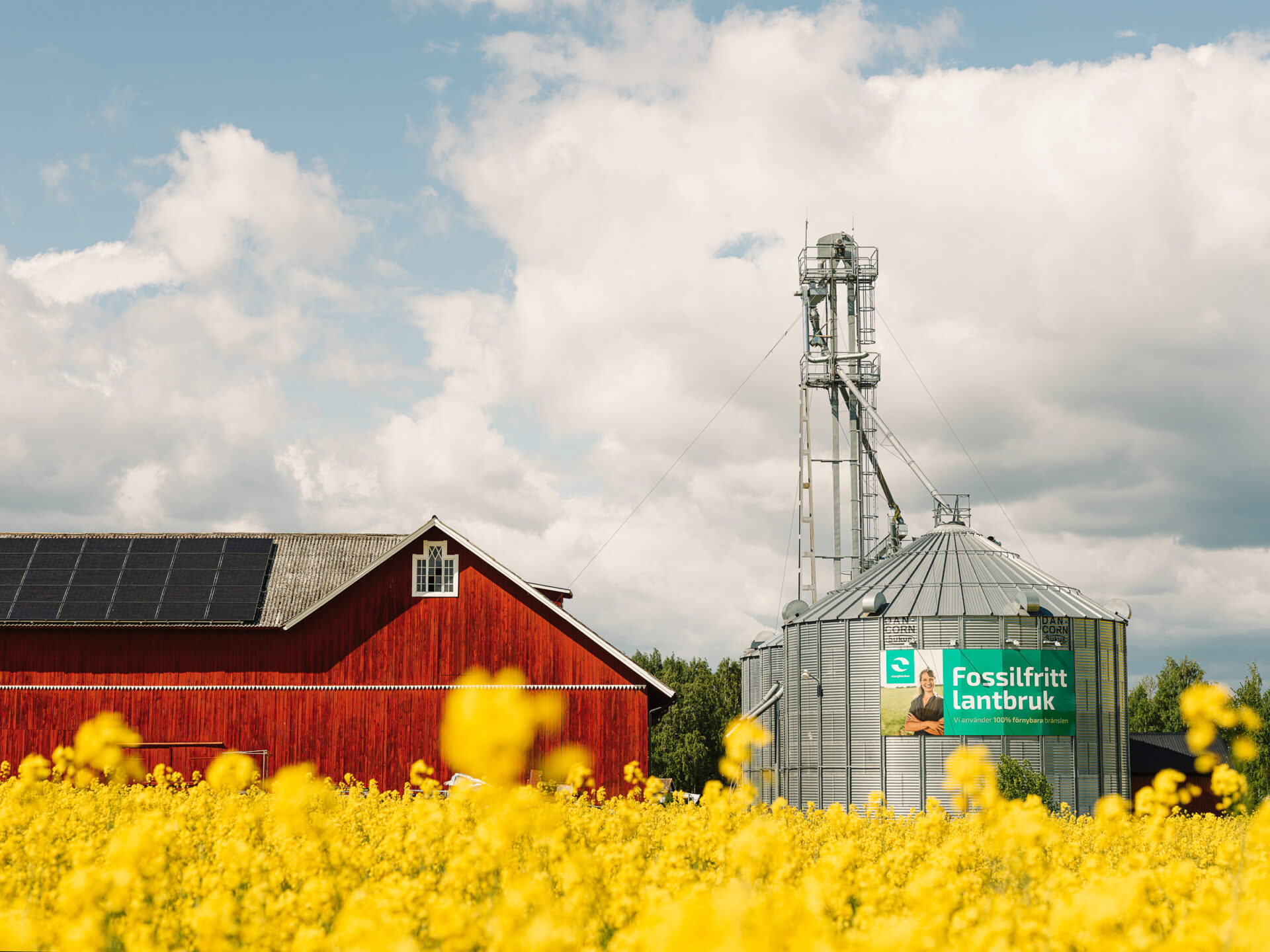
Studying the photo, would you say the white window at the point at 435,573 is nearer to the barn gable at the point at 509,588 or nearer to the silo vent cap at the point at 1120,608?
the barn gable at the point at 509,588

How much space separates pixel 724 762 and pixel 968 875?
2688 millimetres

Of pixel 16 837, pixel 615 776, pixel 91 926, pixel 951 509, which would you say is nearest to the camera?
pixel 91 926

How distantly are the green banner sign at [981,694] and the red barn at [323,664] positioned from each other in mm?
6977

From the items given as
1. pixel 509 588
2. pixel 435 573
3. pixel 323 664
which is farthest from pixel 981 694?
pixel 323 664

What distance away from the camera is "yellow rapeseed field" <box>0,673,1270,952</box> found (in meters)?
5.32

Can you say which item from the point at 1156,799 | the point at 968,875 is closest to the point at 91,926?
the point at 968,875

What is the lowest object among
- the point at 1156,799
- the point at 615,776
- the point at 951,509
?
the point at 615,776

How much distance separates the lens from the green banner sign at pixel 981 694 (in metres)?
30.0

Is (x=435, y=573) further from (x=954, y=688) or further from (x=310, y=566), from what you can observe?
(x=954, y=688)

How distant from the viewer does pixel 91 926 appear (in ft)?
19.6

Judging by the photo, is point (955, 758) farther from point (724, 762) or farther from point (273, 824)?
point (273, 824)

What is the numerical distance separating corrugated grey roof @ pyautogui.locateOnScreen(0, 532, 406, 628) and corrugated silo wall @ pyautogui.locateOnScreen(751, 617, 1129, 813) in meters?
13.9

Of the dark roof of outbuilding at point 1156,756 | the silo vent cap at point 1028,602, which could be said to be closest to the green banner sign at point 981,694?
the silo vent cap at point 1028,602

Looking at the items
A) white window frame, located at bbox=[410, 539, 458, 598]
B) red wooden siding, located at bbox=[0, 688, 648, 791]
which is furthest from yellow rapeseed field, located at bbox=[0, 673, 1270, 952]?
white window frame, located at bbox=[410, 539, 458, 598]
